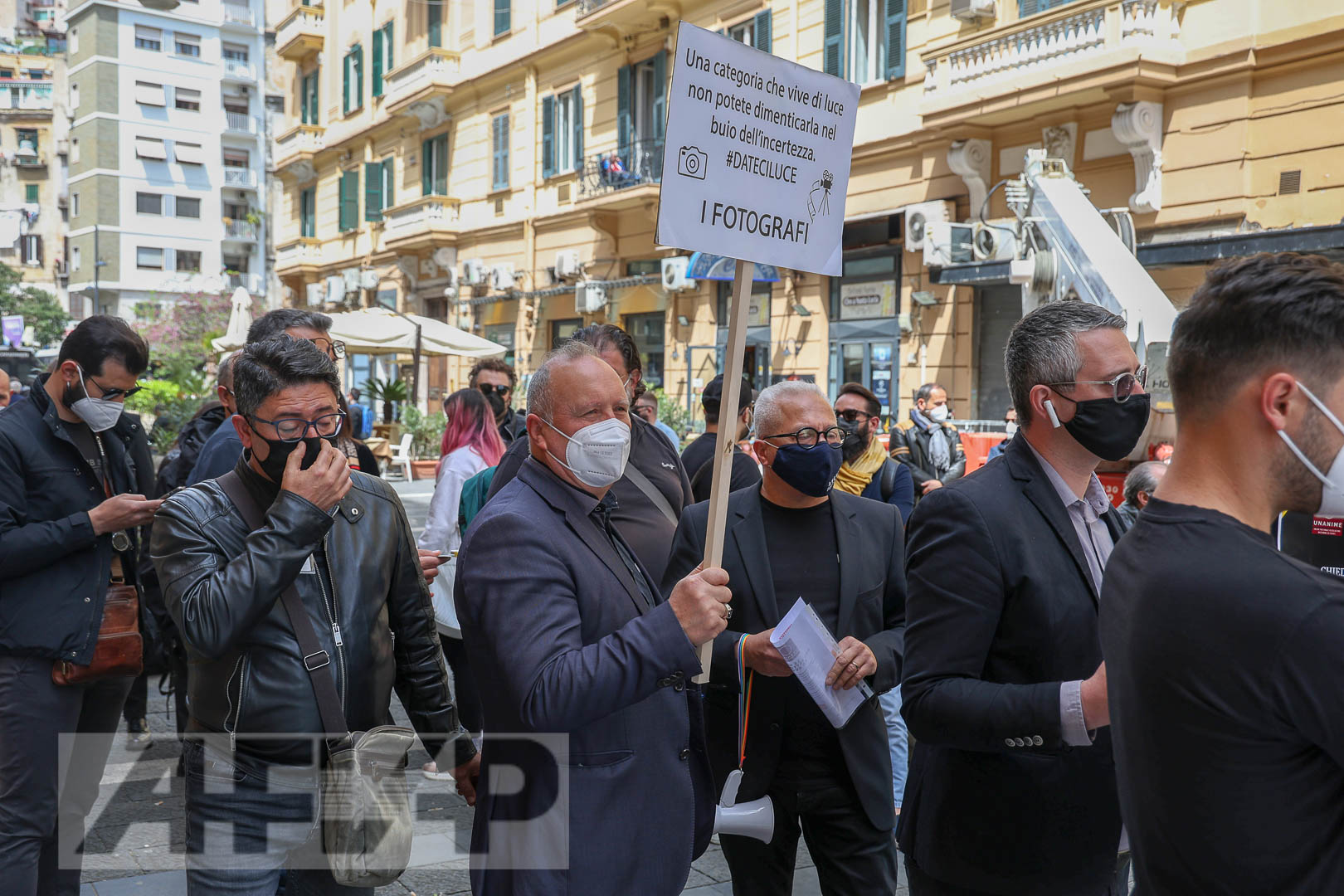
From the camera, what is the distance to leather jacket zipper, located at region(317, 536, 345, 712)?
9.20 feet

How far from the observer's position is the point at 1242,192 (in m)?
12.4

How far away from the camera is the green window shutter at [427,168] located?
28.1 meters

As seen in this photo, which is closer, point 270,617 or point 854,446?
point 270,617

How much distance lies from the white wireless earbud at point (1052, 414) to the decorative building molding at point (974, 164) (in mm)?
12950

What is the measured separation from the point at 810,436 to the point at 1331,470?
2170mm

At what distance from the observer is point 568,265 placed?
22.6 meters

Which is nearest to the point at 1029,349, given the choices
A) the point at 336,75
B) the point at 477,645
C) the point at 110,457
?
the point at 477,645

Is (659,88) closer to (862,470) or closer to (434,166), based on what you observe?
(434,166)

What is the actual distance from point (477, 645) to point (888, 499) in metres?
Answer: 4.26

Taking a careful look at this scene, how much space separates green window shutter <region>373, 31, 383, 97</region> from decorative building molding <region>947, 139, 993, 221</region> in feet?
64.5

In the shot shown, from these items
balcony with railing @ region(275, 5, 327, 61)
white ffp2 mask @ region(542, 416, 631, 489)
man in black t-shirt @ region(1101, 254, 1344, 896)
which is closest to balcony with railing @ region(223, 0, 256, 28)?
balcony with railing @ region(275, 5, 327, 61)

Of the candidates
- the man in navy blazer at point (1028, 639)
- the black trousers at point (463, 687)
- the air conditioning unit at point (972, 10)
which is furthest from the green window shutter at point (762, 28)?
the man in navy blazer at point (1028, 639)

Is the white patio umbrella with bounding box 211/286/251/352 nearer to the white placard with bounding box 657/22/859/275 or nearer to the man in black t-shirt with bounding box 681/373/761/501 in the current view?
the man in black t-shirt with bounding box 681/373/761/501

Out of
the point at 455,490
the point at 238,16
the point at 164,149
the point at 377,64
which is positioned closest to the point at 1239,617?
the point at 455,490
